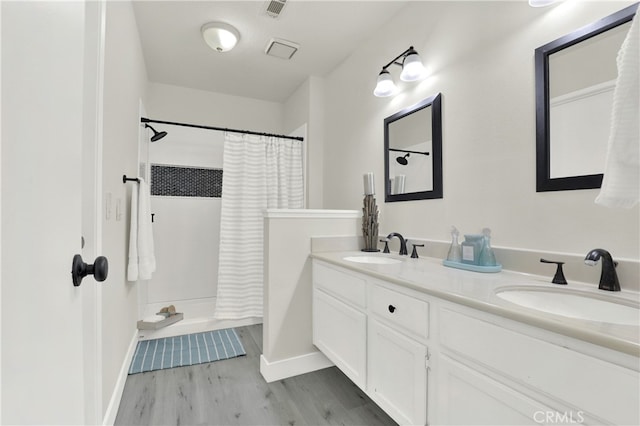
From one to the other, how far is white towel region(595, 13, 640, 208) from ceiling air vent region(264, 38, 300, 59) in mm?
2328

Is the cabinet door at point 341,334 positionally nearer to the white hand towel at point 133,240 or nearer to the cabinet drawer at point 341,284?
the cabinet drawer at point 341,284

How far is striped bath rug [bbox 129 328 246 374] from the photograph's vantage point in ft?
7.12

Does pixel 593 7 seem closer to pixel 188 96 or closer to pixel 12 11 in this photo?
pixel 12 11

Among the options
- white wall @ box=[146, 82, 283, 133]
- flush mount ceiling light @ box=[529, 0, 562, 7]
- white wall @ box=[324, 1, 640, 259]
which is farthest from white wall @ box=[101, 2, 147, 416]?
flush mount ceiling light @ box=[529, 0, 562, 7]

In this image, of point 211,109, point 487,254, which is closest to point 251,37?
point 211,109

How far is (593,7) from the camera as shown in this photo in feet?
3.75

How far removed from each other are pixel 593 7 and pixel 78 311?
76.6 inches

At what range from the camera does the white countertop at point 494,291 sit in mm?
640

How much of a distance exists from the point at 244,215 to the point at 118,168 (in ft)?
4.00

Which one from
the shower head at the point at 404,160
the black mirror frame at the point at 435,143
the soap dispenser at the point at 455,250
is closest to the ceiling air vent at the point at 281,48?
the black mirror frame at the point at 435,143

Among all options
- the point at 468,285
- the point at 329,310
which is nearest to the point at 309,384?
the point at 329,310

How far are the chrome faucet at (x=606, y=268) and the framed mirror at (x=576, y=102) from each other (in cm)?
26

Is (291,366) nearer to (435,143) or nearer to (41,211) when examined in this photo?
(435,143)

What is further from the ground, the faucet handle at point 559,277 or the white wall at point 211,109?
the white wall at point 211,109
